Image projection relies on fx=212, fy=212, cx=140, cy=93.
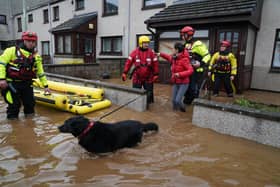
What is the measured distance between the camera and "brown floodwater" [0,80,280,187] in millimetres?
2611

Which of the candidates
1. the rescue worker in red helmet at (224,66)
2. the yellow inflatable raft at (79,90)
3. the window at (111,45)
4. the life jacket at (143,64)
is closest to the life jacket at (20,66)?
the yellow inflatable raft at (79,90)

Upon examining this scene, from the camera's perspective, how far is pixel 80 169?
285 centimetres

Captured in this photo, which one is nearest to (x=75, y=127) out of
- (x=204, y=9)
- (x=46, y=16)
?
(x=204, y=9)

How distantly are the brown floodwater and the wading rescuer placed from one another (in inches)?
23.2

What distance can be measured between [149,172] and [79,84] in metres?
4.98

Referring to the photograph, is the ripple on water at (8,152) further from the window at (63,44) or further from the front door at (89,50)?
the window at (63,44)

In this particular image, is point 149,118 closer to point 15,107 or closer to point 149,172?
point 149,172

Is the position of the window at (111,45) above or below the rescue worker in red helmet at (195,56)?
above

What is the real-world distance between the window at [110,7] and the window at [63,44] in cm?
318

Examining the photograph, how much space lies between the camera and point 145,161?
309cm

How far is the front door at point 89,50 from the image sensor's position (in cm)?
1560

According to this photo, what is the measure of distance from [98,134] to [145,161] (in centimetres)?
79

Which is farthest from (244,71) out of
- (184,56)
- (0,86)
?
(0,86)

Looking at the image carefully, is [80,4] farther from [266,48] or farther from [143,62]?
[266,48]
